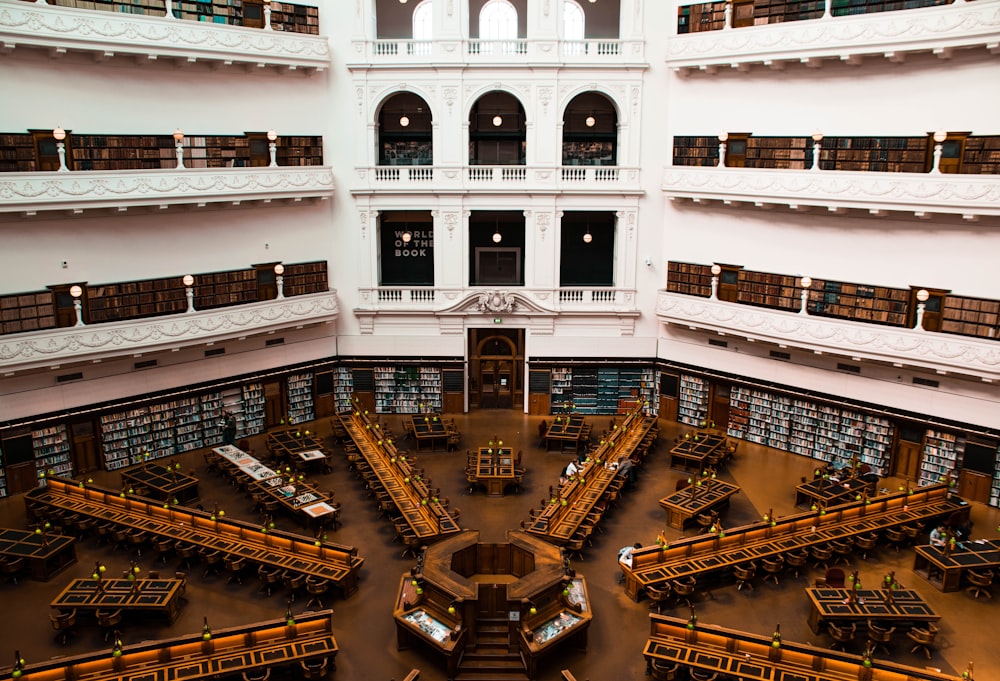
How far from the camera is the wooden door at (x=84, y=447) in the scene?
73.7 feet

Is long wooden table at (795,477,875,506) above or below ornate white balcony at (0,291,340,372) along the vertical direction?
below

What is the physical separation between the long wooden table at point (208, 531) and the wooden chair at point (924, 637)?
11.1m

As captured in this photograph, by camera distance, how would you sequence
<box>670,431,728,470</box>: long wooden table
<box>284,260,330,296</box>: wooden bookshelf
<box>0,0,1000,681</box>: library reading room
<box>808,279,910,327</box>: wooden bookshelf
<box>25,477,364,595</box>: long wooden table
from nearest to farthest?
<box>0,0,1000,681</box>: library reading room, <box>25,477,364,595</box>: long wooden table, <box>808,279,910,327</box>: wooden bookshelf, <box>670,431,728,470</box>: long wooden table, <box>284,260,330,296</box>: wooden bookshelf

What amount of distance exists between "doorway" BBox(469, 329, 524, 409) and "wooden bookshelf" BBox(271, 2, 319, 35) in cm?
1100

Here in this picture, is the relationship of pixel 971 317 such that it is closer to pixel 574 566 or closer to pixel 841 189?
pixel 841 189

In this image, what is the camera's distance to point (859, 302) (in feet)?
73.7

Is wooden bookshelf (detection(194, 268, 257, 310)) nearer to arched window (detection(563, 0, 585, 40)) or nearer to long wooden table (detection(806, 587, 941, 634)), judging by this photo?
arched window (detection(563, 0, 585, 40))

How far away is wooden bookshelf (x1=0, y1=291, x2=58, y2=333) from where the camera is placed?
66.6ft

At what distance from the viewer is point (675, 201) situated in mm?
26266

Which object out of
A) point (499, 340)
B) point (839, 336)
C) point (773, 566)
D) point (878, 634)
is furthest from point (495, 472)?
point (839, 336)

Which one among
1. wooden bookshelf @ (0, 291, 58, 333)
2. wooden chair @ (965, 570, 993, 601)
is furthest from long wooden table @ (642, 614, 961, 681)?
wooden bookshelf @ (0, 291, 58, 333)

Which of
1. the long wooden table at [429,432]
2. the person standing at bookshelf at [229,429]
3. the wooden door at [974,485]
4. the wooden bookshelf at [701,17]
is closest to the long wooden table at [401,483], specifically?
the long wooden table at [429,432]

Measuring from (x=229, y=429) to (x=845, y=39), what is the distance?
2066 cm

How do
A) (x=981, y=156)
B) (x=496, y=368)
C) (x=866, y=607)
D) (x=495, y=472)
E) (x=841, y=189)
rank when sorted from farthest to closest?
(x=496, y=368) → (x=495, y=472) → (x=841, y=189) → (x=981, y=156) → (x=866, y=607)
